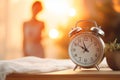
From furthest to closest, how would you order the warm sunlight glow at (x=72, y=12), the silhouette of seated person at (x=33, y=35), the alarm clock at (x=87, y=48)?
1. the warm sunlight glow at (x=72, y=12)
2. the silhouette of seated person at (x=33, y=35)
3. the alarm clock at (x=87, y=48)

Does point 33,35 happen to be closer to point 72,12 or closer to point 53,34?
point 53,34

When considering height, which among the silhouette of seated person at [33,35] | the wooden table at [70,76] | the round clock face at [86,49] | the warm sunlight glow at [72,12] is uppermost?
the warm sunlight glow at [72,12]

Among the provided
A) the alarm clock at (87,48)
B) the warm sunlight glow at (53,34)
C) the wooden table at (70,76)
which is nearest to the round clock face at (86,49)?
the alarm clock at (87,48)

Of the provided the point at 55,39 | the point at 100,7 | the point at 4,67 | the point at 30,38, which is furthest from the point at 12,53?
the point at 4,67

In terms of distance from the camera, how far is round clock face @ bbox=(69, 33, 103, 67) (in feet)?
3.29

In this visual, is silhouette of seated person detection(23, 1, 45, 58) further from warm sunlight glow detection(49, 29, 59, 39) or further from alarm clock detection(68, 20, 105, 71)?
alarm clock detection(68, 20, 105, 71)

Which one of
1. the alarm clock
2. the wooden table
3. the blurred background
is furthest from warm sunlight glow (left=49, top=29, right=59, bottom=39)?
the wooden table

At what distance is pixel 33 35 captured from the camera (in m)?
2.46

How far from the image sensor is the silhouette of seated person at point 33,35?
242 centimetres

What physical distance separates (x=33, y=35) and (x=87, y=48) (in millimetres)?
1487

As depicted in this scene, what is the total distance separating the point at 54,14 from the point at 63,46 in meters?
0.30

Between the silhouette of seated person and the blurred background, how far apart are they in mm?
58

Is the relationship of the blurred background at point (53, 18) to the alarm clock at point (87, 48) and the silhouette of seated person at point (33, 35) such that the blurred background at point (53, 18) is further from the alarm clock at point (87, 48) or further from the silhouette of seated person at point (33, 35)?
the alarm clock at point (87, 48)

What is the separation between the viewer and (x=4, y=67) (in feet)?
2.97
